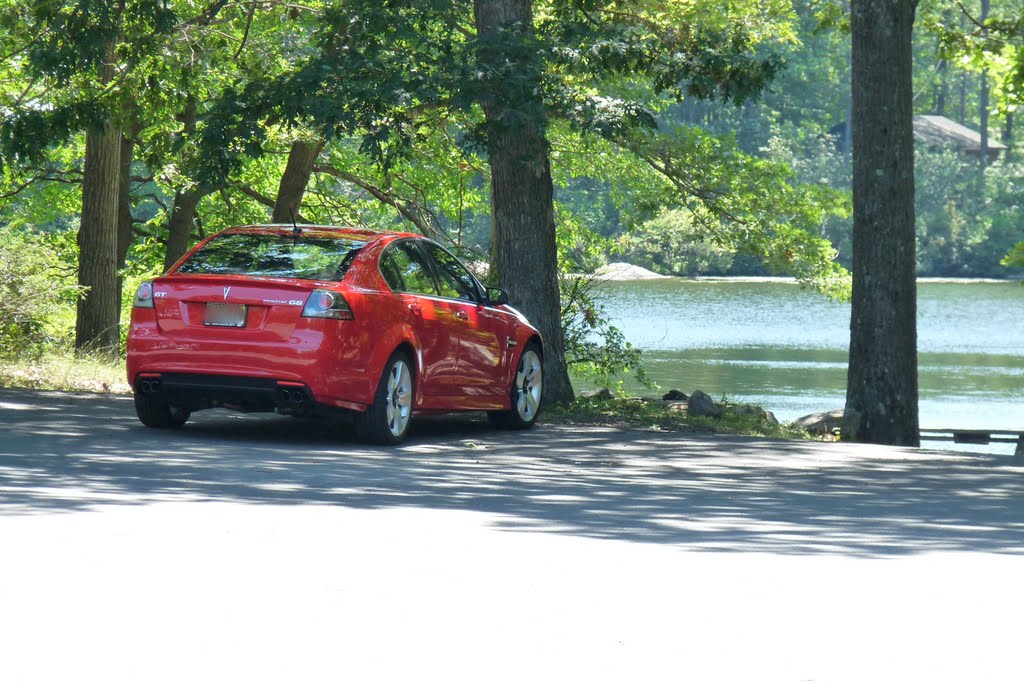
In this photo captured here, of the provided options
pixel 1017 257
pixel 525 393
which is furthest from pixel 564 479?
pixel 1017 257

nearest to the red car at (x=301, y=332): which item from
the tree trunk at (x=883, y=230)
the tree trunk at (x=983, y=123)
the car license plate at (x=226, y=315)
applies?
the car license plate at (x=226, y=315)

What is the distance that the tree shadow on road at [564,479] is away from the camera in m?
8.93

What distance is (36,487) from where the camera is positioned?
9.59m

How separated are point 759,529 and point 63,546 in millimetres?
3597

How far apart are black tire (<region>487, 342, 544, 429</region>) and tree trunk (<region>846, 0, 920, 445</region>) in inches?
146

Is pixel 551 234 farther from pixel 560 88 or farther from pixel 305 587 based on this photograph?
pixel 305 587

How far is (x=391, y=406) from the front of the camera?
1306cm

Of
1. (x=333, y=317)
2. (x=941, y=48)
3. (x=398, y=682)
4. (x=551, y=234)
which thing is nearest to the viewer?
(x=398, y=682)

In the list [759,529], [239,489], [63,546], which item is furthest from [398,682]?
[239,489]

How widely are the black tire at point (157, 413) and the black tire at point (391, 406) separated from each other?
1.57 metres

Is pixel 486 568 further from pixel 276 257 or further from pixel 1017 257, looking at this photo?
pixel 1017 257

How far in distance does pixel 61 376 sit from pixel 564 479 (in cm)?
919

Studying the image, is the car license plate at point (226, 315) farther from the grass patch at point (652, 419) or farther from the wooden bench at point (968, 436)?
the wooden bench at point (968, 436)

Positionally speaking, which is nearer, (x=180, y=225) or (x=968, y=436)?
(x=968, y=436)
